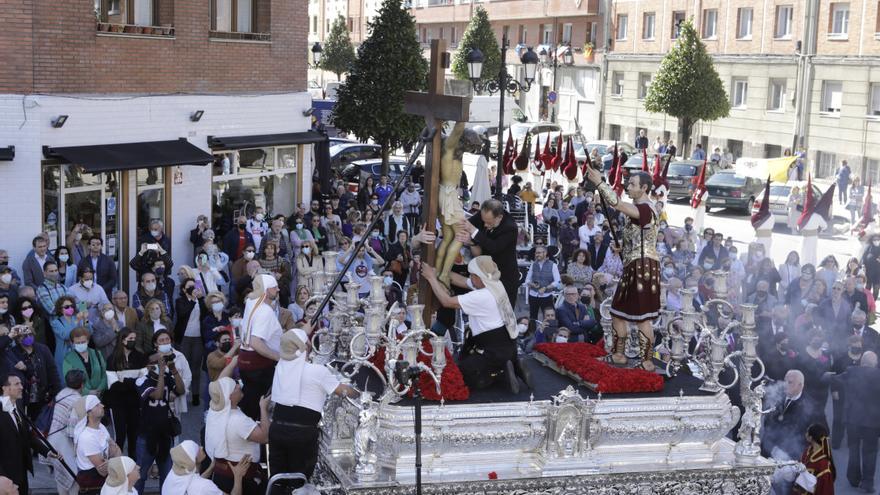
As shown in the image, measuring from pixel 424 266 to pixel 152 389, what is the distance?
10.3 ft

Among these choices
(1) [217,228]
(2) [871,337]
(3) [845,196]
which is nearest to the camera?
(2) [871,337]

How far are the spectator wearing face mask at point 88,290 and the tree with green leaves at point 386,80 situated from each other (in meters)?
13.1

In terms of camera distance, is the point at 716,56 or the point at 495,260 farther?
the point at 716,56

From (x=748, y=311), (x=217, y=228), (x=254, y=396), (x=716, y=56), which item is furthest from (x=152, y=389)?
(x=716, y=56)

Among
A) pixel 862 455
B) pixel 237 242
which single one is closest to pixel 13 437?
pixel 237 242

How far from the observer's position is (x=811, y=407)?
12.7m

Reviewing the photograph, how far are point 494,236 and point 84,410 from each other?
4.09 meters

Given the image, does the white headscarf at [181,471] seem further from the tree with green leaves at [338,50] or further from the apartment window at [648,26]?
the tree with green leaves at [338,50]

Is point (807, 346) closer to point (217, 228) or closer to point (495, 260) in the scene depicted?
point (495, 260)

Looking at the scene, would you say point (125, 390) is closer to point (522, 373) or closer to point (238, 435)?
point (238, 435)

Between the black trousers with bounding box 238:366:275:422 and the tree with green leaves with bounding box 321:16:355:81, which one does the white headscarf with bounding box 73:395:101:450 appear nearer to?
the black trousers with bounding box 238:366:275:422

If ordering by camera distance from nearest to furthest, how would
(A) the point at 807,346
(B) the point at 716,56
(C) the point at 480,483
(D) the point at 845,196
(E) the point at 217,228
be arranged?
(C) the point at 480,483
(A) the point at 807,346
(E) the point at 217,228
(D) the point at 845,196
(B) the point at 716,56

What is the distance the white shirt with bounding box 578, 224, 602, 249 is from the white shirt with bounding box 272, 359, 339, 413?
11846 millimetres

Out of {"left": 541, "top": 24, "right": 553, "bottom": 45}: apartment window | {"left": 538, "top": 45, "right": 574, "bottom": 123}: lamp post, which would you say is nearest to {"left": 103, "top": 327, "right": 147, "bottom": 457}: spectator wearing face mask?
{"left": 538, "top": 45, "right": 574, "bottom": 123}: lamp post
